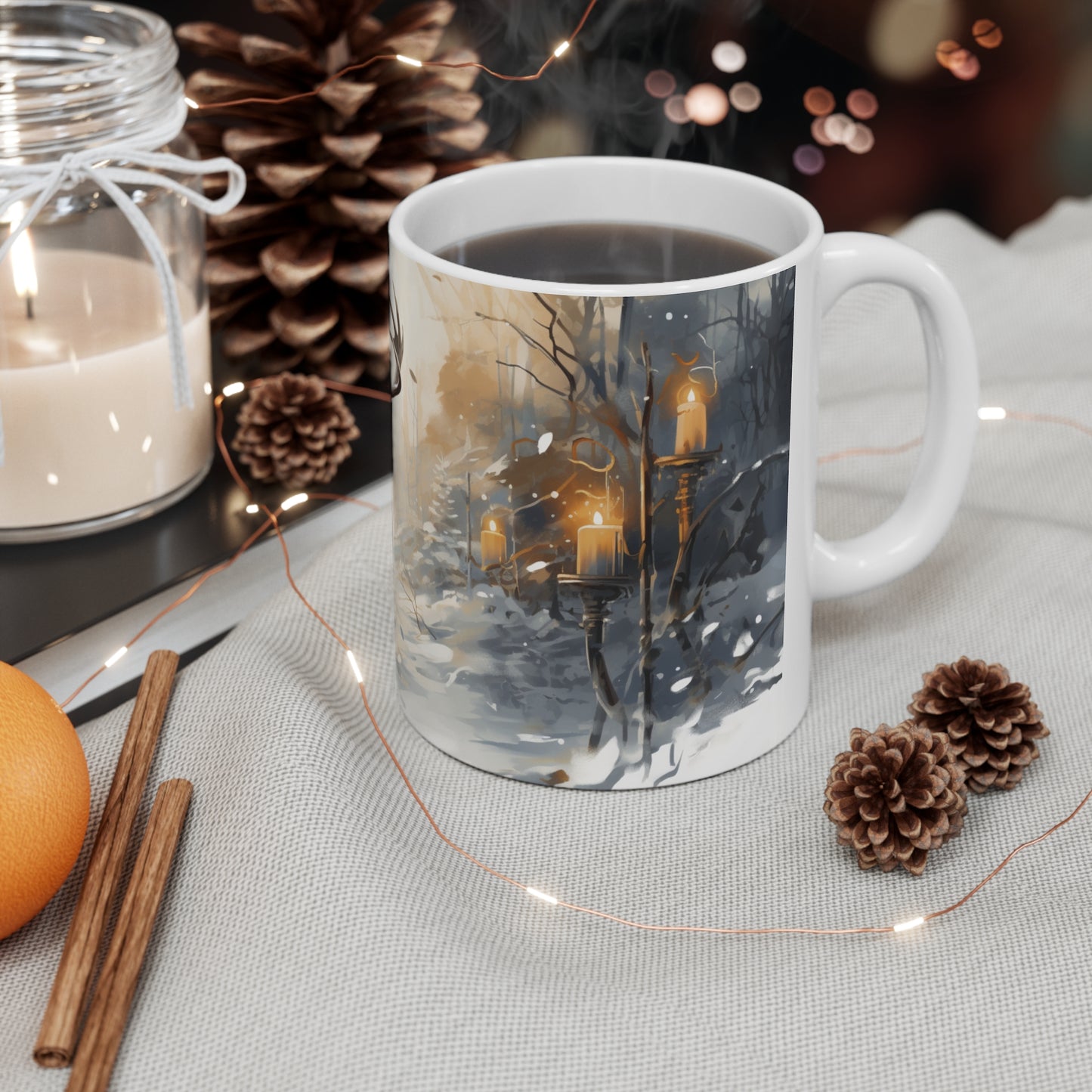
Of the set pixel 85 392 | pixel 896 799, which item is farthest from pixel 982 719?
pixel 85 392

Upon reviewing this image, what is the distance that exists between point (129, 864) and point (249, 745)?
62mm

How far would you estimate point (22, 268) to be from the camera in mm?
639

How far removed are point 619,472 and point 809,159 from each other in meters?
0.72

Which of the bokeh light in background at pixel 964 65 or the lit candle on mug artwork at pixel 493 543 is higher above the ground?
the bokeh light in background at pixel 964 65

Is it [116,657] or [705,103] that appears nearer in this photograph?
[116,657]

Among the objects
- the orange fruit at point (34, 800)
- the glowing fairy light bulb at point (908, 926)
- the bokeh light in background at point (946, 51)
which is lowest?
the glowing fairy light bulb at point (908, 926)

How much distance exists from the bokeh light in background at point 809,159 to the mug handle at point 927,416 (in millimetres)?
575

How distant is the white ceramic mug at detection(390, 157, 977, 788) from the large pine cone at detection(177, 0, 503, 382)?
0.26 m

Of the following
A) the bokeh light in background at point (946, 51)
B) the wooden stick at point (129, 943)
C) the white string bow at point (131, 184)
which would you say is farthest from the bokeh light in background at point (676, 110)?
the wooden stick at point (129, 943)

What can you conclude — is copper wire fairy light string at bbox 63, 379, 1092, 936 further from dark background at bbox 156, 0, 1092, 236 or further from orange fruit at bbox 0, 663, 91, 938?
dark background at bbox 156, 0, 1092, 236

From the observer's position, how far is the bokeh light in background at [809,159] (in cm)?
106

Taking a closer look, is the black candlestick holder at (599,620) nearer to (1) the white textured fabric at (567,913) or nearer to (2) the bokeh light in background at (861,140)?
(1) the white textured fabric at (567,913)

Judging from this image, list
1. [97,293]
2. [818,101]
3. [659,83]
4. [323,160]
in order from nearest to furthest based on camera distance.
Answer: [97,293] < [323,160] < [659,83] < [818,101]

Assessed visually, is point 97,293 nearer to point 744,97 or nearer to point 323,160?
point 323,160
